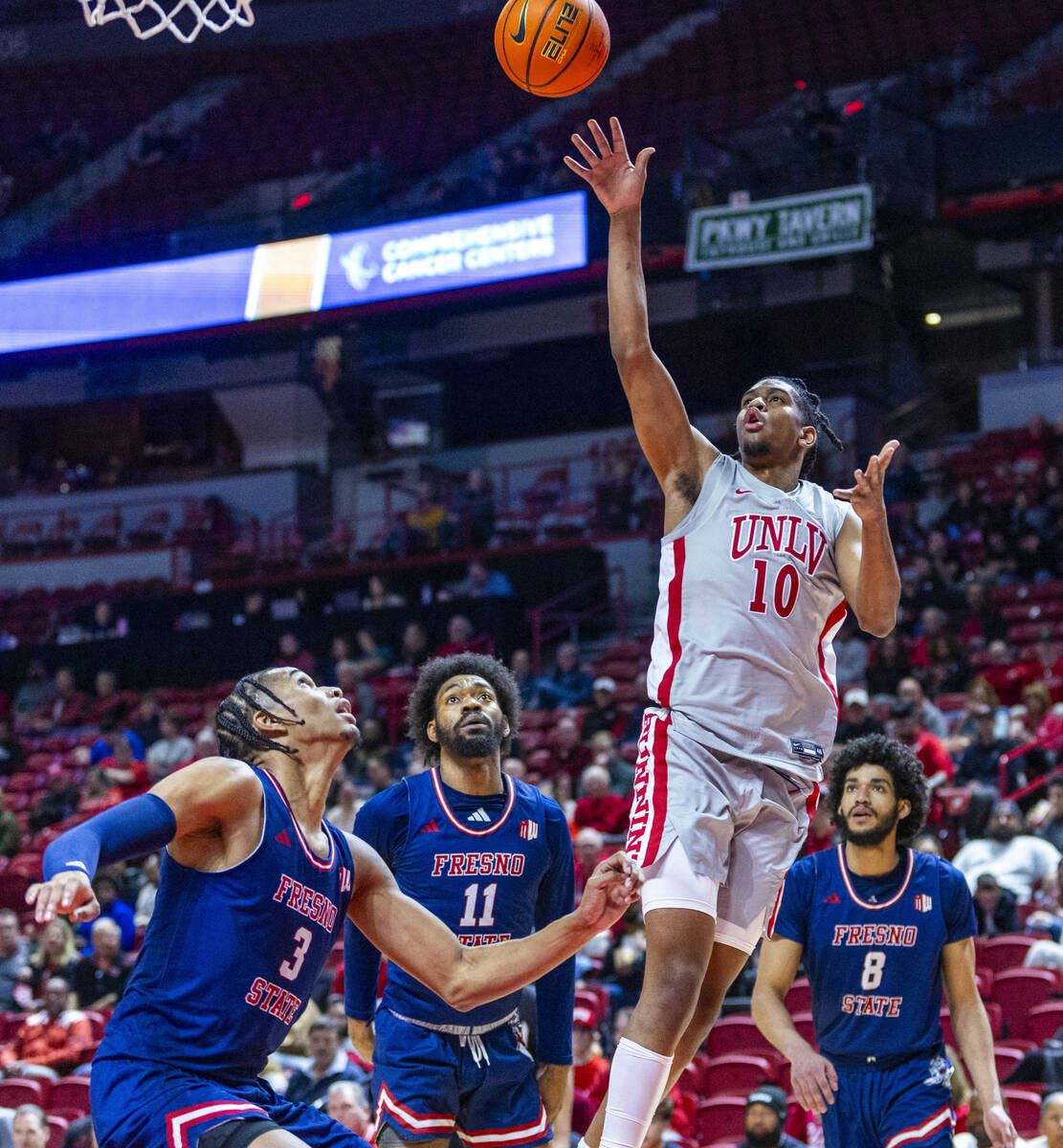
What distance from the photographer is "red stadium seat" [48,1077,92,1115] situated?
10453 millimetres

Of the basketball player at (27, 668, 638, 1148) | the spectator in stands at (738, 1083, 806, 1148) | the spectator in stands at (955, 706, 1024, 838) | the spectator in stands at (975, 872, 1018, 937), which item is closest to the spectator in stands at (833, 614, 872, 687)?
the spectator in stands at (955, 706, 1024, 838)

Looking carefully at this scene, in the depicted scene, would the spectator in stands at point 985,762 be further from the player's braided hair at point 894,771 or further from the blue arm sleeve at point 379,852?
the blue arm sleeve at point 379,852

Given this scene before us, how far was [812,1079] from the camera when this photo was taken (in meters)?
5.68

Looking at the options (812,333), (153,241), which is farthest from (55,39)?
(812,333)

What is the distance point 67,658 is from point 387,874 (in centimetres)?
1897

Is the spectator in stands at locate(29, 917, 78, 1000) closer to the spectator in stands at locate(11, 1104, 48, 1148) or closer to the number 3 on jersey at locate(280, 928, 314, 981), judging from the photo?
the spectator in stands at locate(11, 1104, 48, 1148)

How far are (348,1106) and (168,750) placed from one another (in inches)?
382

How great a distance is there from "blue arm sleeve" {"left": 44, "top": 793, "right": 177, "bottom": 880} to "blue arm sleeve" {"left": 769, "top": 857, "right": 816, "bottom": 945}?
9.81 feet

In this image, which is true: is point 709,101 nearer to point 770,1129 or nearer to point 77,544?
point 77,544

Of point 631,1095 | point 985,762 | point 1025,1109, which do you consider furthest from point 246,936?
point 985,762

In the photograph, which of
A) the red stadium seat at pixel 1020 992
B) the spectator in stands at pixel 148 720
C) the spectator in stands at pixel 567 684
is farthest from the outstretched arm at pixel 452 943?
the spectator in stands at pixel 148 720

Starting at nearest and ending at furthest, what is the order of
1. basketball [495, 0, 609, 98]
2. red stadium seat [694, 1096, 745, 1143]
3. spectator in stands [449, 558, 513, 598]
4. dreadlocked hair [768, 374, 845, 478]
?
dreadlocked hair [768, 374, 845, 478] < basketball [495, 0, 609, 98] < red stadium seat [694, 1096, 745, 1143] < spectator in stands [449, 558, 513, 598]

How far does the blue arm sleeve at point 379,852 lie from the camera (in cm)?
620

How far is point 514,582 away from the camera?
72.7 feet
